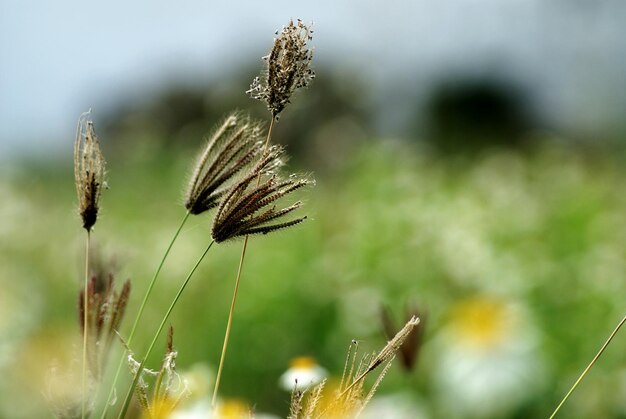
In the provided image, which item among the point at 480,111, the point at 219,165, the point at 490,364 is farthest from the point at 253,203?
the point at 480,111

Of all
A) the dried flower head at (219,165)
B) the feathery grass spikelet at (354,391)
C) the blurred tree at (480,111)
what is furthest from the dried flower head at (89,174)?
the blurred tree at (480,111)

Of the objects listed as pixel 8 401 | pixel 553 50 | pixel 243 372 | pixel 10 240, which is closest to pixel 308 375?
pixel 8 401

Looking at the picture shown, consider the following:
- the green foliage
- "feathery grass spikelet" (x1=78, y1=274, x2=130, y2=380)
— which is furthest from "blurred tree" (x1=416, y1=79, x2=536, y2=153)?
"feathery grass spikelet" (x1=78, y1=274, x2=130, y2=380)

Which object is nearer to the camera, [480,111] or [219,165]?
[219,165]

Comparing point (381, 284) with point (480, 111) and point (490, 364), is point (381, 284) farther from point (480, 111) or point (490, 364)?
point (480, 111)

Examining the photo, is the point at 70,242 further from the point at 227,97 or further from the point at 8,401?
the point at 8,401
